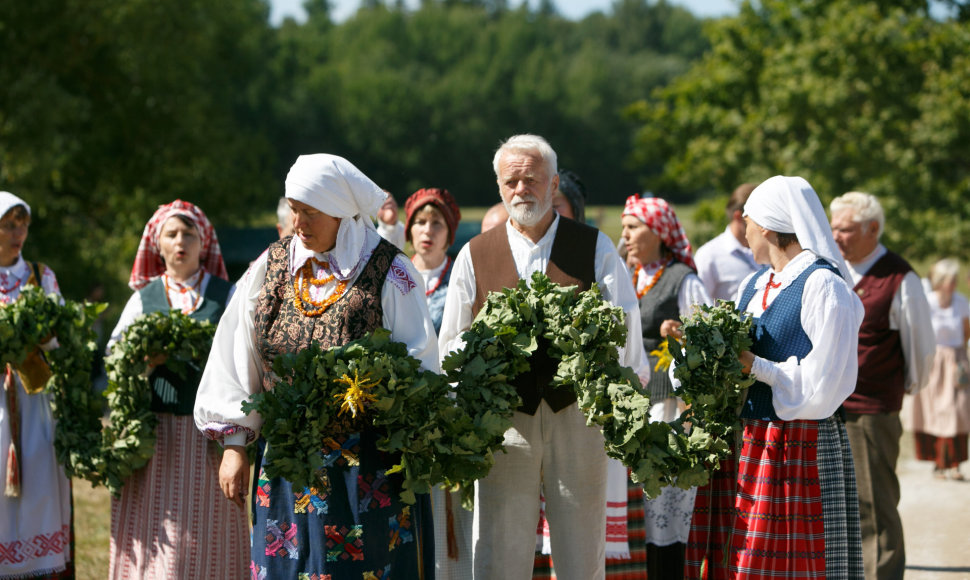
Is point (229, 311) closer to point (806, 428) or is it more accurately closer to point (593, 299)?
point (593, 299)

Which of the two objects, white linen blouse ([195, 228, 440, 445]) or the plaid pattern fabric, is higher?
white linen blouse ([195, 228, 440, 445])

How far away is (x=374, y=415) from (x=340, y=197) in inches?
33.6

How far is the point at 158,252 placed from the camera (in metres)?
5.70

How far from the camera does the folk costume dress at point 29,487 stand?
5.56 m

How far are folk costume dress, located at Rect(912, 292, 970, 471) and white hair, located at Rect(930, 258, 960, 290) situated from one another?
0.18 meters

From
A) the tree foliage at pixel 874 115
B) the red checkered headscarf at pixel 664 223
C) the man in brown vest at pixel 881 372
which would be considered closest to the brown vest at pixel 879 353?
the man in brown vest at pixel 881 372

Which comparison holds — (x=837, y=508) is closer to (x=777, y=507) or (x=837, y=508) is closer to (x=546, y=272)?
(x=777, y=507)

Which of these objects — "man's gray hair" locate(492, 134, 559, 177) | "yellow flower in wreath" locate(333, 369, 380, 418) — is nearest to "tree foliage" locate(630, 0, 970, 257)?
"man's gray hair" locate(492, 134, 559, 177)

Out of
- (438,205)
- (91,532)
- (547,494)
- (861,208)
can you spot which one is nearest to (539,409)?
(547,494)

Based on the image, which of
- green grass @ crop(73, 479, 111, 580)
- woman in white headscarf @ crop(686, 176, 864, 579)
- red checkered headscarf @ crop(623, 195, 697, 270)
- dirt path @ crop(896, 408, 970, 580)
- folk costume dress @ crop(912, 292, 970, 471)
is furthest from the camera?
folk costume dress @ crop(912, 292, 970, 471)

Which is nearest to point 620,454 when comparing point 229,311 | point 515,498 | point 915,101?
point 515,498

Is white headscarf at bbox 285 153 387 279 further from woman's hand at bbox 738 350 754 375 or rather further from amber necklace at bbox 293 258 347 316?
woman's hand at bbox 738 350 754 375

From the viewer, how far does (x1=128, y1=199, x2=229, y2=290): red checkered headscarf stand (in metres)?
5.59

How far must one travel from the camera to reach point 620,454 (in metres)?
4.19
